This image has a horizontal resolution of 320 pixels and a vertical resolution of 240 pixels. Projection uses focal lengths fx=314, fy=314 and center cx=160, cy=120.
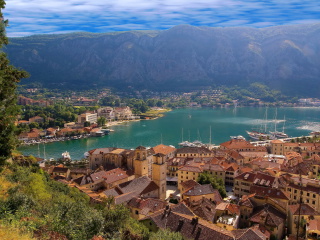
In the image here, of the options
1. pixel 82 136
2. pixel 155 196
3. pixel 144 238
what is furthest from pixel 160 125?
pixel 144 238

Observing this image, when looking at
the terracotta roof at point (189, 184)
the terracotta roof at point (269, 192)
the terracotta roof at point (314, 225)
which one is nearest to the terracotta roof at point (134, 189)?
the terracotta roof at point (189, 184)

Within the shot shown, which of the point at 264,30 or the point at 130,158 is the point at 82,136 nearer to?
the point at 130,158

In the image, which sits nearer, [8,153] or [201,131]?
[8,153]

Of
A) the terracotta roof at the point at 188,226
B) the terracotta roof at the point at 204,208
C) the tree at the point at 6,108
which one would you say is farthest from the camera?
the terracotta roof at the point at 204,208

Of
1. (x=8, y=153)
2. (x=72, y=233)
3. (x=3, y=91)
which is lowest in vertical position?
(x=72, y=233)

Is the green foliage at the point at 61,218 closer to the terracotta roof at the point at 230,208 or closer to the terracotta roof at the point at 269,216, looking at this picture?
the terracotta roof at the point at 230,208

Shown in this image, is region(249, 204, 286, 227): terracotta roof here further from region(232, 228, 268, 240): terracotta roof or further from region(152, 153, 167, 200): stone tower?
region(152, 153, 167, 200): stone tower
